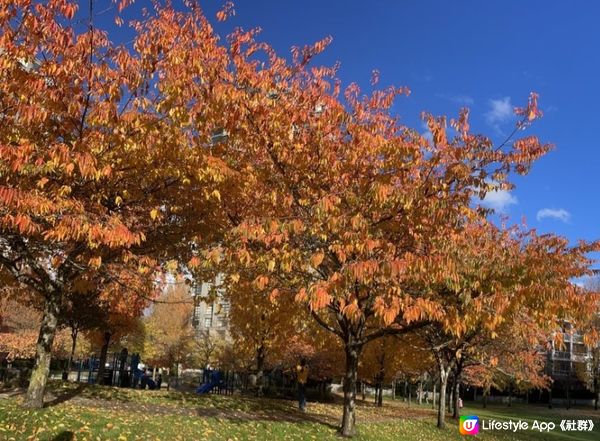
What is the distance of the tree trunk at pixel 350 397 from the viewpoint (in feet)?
44.4

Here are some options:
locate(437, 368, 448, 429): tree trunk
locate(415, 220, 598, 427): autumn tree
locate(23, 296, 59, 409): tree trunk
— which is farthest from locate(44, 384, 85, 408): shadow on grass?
locate(437, 368, 448, 429): tree trunk

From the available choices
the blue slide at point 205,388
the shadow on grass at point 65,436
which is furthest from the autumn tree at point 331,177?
the blue slide at point 205,388

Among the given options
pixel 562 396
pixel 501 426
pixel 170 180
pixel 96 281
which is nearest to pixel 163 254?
pixel 170 180

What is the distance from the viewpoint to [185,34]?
33.5 ft

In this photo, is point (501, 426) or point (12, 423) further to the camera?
point (501, 426)

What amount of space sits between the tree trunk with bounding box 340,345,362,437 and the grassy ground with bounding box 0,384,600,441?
34 centimetres

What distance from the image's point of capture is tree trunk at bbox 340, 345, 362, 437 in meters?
13.5

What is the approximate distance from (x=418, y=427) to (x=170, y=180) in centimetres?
1391

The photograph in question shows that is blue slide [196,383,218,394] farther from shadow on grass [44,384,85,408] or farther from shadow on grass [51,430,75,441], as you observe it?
shadow on grass [51,430,75,441]

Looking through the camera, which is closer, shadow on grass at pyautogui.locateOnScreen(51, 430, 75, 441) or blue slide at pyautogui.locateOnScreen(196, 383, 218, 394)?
shadow on grass at pyautogui.locateOnScreen(51, 430, 75, 441)

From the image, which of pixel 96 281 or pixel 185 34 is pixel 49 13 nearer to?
pixel 185 34

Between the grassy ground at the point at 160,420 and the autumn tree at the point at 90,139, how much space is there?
128cm

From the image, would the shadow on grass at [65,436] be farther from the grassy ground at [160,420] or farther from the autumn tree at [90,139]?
the autumn tree at [90,139]

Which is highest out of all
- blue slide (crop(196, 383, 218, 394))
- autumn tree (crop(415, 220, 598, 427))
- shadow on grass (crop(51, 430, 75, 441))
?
autumn tree (crop(415, 220, 598, 427))
